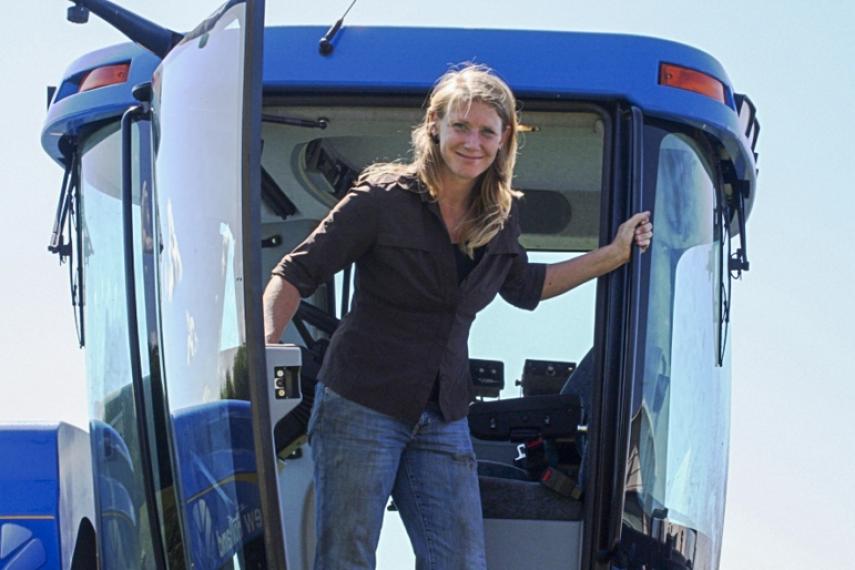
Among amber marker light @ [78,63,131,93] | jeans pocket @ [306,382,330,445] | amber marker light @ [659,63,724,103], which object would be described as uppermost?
amber marker light @ [659,63,724,103]

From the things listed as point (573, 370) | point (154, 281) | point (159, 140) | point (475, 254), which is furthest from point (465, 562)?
point (573, 370)

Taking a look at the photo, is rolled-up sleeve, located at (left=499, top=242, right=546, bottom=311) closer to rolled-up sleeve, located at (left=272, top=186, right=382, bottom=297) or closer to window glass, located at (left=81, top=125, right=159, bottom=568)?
rolled-up sleeve, located at (left=272, top=186, right=382, bottom=297)

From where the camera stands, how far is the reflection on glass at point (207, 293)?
294 centimetres

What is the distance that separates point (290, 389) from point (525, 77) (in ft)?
4.03

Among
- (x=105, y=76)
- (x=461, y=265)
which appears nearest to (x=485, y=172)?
(x=461, y=265)

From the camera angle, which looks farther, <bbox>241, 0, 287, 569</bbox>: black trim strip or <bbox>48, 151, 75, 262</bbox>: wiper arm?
<bbox>48, 151, 75, 262</bbox>: wiper arm

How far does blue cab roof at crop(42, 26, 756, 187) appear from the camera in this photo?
373 cm

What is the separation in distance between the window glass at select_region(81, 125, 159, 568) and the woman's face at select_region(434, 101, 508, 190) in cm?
75

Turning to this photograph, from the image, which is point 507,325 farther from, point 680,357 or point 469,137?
point 469,137

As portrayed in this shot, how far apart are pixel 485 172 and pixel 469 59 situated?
444mm

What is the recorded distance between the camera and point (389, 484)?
11.1 ft

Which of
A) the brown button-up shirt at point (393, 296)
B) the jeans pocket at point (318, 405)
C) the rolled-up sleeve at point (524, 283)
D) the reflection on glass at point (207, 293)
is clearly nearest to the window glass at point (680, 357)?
the rolled-up sleeve at point (524, 283)

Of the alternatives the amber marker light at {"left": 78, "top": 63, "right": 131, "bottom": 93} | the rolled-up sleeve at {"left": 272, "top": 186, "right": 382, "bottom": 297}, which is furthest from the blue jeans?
the amber marker light at {"left": 78, "top": 63, "right": 131, "bottom": 93}

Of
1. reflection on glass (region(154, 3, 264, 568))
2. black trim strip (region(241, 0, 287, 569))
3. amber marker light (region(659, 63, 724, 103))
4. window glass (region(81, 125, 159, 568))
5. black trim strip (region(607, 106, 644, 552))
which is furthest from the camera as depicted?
amber marker light (region(659, 63, 724, 103))
